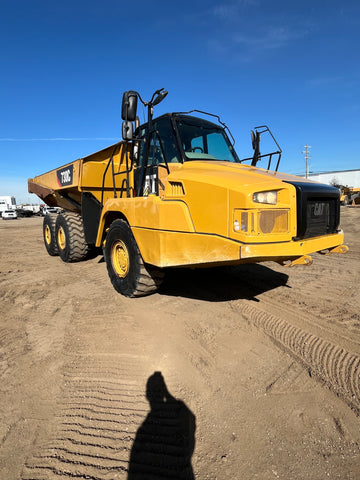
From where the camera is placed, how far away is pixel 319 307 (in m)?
3.81

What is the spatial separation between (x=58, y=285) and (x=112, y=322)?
2029mm

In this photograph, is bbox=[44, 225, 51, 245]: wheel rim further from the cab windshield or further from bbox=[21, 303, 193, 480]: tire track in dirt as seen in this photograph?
bbox=[21, 303, 193, 480]: tire track in dirt

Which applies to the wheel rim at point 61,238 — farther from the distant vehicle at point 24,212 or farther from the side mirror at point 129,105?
the distant vehicle at point 24,212

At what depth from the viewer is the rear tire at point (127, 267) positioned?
12.5 ft

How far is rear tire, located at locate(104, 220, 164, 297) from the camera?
3814 millimetres

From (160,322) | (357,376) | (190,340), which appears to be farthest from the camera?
(160,322)

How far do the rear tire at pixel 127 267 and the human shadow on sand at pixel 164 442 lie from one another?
1737mm

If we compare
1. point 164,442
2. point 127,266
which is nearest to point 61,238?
point 127,266

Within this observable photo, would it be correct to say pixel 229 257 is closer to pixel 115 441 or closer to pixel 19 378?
pixel 115 441

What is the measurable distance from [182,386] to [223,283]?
8.82 feet


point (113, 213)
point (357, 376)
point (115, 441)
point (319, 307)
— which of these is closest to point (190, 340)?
point (115, 441)

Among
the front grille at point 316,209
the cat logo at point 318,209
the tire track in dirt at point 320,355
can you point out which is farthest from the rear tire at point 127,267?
the cat logo at point 318,209

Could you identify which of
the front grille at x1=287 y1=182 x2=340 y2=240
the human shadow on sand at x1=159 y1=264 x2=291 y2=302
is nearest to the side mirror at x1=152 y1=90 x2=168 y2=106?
the front grille at x1=287 y1=182 x2=340 y2=240

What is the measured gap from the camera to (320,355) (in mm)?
2717
